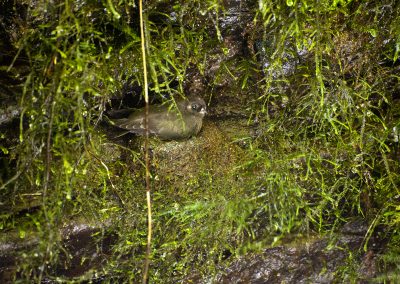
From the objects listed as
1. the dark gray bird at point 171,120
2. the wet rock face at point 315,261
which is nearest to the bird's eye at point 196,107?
the dark gray bird at point 171,120

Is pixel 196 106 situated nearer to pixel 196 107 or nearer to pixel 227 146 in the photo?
pixel 196 107

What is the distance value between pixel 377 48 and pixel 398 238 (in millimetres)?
797

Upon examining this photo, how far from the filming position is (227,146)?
5.82 ft

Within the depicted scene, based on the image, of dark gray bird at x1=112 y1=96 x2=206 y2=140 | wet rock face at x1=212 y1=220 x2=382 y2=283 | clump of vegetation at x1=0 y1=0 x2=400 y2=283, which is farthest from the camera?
wet rock face at x1=212 y1=220 x2=382 y2=283

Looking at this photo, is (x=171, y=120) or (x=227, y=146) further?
(x=227, y=146)

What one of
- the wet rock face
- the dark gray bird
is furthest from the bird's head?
the wet rock face

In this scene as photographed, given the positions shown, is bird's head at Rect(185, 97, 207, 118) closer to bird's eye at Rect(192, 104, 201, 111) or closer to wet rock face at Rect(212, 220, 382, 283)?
bird's eye at Rect(192, 104, 201, 111)

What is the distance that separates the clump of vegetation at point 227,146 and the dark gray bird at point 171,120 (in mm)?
60

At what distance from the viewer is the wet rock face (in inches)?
71.6

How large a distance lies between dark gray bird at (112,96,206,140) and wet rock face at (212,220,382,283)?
612 mm

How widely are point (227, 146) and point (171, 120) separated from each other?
28 centimetres

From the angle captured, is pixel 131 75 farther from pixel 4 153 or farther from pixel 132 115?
pixel 4 153

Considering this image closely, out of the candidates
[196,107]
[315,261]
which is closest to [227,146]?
[196,107]

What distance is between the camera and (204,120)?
1.78 metres
